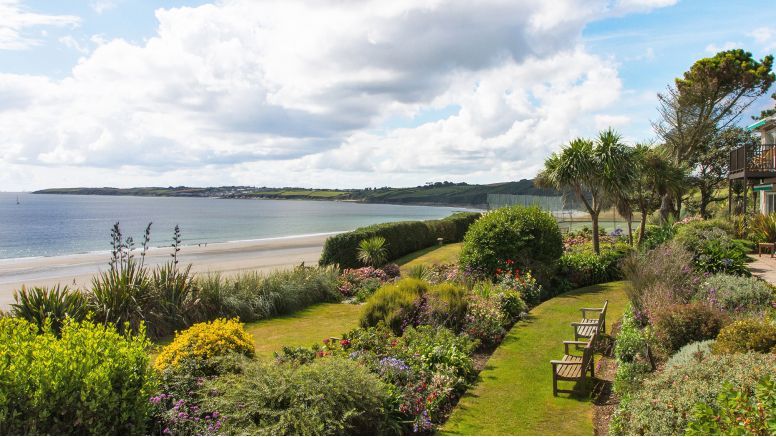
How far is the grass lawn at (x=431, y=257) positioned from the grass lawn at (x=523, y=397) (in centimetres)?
1196

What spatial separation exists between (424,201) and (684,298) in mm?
165756

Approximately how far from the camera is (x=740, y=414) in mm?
4656

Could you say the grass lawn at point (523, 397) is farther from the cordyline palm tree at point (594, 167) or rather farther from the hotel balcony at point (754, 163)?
the hotel balcony at point (754, 163)

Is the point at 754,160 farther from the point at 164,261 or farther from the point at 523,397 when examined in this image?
the point at 164,261

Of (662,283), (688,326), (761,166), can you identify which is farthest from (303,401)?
(761,166)

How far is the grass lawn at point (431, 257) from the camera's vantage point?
82.3ft

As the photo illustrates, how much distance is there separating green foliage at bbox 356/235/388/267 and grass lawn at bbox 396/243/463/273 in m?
1.19

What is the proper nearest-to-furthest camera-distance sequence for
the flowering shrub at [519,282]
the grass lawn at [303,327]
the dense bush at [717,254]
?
the grass lawn at [303,327]
the dense bush at [717,254]
the flowering shrub at [519,282]

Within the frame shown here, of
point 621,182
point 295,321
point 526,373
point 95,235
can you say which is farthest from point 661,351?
point 95,235

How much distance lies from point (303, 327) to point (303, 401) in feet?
25.1

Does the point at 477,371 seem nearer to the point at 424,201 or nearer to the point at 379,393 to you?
the point at 379,393

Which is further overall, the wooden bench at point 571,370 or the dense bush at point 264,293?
the dense bush at point 264,293

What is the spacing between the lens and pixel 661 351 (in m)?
8.77

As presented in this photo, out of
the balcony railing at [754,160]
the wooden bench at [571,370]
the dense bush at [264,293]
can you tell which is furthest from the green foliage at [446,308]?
the balcony railing at [754,160]
